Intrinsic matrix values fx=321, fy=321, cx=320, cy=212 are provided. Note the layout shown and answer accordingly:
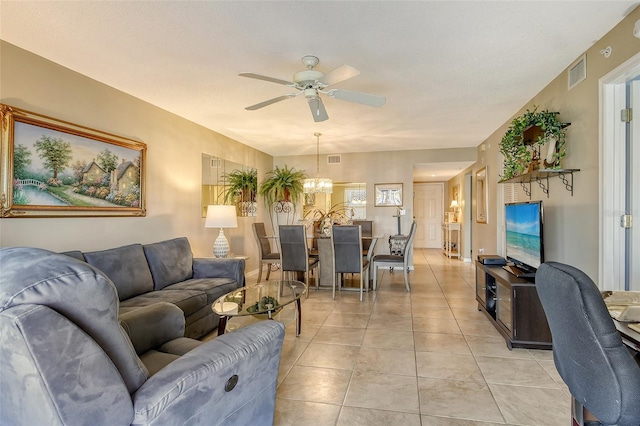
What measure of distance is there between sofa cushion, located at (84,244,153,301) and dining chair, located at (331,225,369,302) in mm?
2313

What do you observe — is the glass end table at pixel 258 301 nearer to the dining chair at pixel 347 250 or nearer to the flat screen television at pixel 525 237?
the dining chair at pixel 347 250

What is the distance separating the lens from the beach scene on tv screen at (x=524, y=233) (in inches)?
110

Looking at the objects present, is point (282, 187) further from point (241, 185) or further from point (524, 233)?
point (524, 233)

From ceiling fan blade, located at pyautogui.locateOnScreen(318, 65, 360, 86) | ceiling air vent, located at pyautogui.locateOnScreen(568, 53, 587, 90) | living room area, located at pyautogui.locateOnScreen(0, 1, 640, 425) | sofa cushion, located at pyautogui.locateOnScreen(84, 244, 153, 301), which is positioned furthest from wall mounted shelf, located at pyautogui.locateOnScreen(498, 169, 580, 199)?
sofa cushion, located at pyautogui.locateOnScreen(84, 244, 153, 301)

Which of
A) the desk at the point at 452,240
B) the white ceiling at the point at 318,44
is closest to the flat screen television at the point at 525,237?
the white ceiling at the point at 318,44

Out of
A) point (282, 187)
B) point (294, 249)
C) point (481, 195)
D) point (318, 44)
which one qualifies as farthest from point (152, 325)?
point (481, 195)

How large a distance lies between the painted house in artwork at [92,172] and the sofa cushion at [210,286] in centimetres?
124

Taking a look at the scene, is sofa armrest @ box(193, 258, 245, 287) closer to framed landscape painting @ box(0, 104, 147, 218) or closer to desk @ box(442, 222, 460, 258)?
framed landscape painting @ box(0, 104, 147, 218)

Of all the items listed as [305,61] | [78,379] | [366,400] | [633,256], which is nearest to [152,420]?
[78,379]

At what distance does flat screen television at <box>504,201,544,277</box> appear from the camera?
2.74 meters

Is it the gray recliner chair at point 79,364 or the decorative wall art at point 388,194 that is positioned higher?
the decorative wall art at point 388,194

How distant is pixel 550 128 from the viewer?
285cm

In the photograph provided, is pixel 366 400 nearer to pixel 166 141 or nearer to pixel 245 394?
pixel 245 394

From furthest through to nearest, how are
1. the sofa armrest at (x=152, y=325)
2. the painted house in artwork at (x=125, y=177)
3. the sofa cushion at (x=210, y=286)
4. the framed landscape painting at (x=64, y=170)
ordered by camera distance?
the painted house in artwork at (x=125, y=177) → the sofa cushion at (x=210, y=286) → the framed landscape painting at (x=64, y=170) → the sofa armrest at (x=152, y=325)
